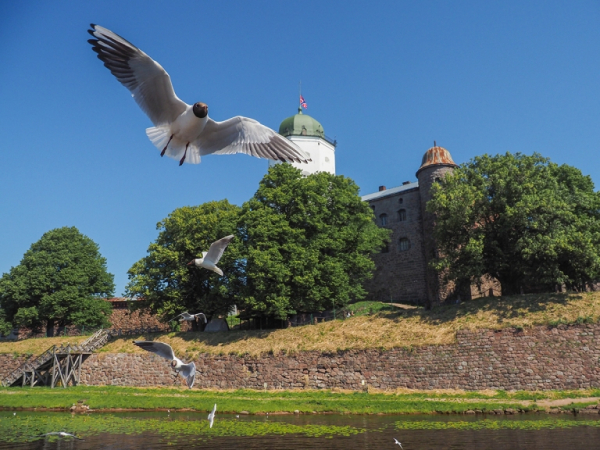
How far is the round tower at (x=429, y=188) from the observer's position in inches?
1745

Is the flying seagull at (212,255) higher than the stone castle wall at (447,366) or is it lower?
higher

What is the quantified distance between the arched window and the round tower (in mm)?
2269

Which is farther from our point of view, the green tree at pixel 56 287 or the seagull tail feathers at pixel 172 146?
the green tree at pixel 56 287

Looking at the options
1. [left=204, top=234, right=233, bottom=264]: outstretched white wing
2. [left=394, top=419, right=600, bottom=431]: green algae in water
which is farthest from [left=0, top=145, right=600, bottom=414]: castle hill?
[left=204, top=234, right=233, bottom=264]: outstretched white wing

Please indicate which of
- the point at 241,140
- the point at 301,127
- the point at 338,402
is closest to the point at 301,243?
the point at 338,402

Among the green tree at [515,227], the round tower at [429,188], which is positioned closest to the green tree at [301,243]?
the round tower at [429,188]

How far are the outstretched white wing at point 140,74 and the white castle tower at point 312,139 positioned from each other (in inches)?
1967

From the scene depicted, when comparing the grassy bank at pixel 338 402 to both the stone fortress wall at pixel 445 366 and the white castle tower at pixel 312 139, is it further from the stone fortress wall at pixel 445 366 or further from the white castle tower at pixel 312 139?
the white castle tower at pixel 312 139

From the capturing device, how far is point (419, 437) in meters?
15.8

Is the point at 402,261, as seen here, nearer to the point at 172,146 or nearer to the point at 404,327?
the point at 404,327

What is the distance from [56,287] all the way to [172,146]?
143 feet

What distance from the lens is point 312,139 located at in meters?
60.5

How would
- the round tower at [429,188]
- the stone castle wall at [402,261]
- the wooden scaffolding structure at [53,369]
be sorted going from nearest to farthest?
the wooden scaffolding structure at [53,369], the round tower at [429,188], the stone castle wall at [402,261]

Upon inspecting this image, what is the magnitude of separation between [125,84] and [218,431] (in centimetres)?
1317
